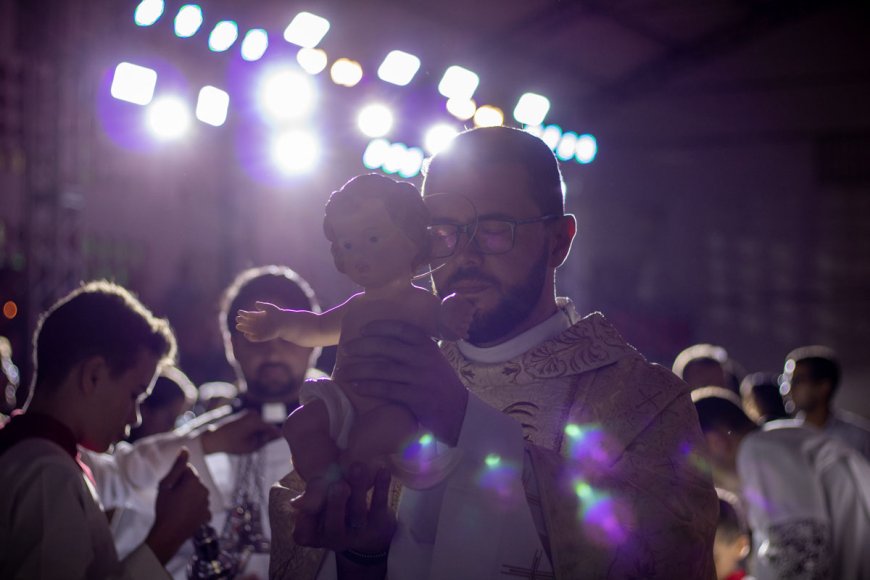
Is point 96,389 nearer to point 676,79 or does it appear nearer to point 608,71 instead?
point 608,71

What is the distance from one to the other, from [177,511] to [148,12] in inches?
224

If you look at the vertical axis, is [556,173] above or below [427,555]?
above

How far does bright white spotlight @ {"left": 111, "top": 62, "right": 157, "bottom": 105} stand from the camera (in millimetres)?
7262

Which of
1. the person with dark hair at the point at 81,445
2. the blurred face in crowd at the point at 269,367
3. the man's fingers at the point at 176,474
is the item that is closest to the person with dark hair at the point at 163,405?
the blurred face in crowd at the point at 269,367

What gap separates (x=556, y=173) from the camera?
7.55 feet

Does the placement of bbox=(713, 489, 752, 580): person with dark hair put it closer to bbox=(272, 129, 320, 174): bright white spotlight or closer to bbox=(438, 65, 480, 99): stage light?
bbox=(438, 65, 480, 99): stage light

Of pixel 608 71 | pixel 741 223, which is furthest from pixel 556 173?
pixel 741 223

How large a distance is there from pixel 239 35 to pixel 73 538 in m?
6.12

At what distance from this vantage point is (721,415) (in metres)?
4.41

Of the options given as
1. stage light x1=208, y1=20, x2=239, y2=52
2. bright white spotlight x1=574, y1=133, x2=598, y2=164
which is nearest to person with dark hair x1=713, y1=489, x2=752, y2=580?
stage light x1=208, y1=20, x2=239, y2=52

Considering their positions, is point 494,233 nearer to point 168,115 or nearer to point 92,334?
point 92,334

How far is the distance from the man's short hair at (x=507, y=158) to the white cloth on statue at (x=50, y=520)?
4.11 feet

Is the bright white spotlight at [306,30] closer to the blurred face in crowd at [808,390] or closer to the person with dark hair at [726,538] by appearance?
the blurred face in crowd at [808,390]

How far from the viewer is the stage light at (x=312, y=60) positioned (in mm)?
8180
